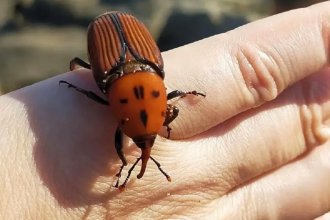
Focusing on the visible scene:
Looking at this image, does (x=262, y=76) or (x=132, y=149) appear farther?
(x=262, y=76)

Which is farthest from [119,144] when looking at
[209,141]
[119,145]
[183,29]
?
[183,29]

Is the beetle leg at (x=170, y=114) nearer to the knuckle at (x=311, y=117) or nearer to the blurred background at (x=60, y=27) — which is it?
the knuckle at (x=311, y=117)

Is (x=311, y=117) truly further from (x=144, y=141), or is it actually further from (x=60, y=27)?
(x=60, y=27)

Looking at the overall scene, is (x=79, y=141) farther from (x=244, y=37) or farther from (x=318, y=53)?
(x=318, y=53)

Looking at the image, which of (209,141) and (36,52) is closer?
(209,141)

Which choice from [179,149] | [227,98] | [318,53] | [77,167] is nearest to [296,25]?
[318,53]

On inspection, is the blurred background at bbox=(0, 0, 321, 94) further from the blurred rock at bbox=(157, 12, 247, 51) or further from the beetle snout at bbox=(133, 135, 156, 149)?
the beetle snout at bbox=(133, 135, 156, 149)

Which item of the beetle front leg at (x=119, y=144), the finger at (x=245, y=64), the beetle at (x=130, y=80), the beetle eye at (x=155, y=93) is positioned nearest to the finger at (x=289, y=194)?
the finger at (x=245, y=64)
